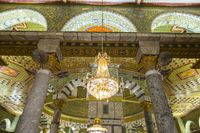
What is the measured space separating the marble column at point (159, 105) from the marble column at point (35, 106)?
2301 millimetres

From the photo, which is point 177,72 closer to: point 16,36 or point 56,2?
point 56,2

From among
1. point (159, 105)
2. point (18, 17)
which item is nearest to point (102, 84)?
point (159, 105)

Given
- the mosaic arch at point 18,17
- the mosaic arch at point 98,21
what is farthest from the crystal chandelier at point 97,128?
the mosaic arch at point 18,17

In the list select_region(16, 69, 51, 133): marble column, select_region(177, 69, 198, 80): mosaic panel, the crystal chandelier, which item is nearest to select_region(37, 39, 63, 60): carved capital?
select_region(16, 69, 51, 133): marble column

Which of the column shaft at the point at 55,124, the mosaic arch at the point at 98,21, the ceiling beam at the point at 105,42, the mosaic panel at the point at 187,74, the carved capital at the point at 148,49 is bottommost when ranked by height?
the column shaft at the point at 55,124

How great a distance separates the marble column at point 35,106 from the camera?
3.65 meters

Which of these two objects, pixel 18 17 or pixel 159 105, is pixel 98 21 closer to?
pixel 18 17

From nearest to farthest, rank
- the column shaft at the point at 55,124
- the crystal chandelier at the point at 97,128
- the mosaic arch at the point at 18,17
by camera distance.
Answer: the crystal chandelier at the point at 97,128, the mosaic arch at the point at 18,17, the column shaft at the point at 55,124

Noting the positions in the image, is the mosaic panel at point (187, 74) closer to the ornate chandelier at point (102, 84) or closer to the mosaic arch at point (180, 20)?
the mosaic arch at point (180, 20)

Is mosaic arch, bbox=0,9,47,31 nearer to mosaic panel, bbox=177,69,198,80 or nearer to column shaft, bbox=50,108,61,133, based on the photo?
column shaft, bbox=50,108,61,133

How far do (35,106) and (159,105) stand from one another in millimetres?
2488

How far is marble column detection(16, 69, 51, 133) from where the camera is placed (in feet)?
12.0

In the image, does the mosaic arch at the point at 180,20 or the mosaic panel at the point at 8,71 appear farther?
the mosaic panel at the point at 8,71

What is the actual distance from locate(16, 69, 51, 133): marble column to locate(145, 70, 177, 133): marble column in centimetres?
230
